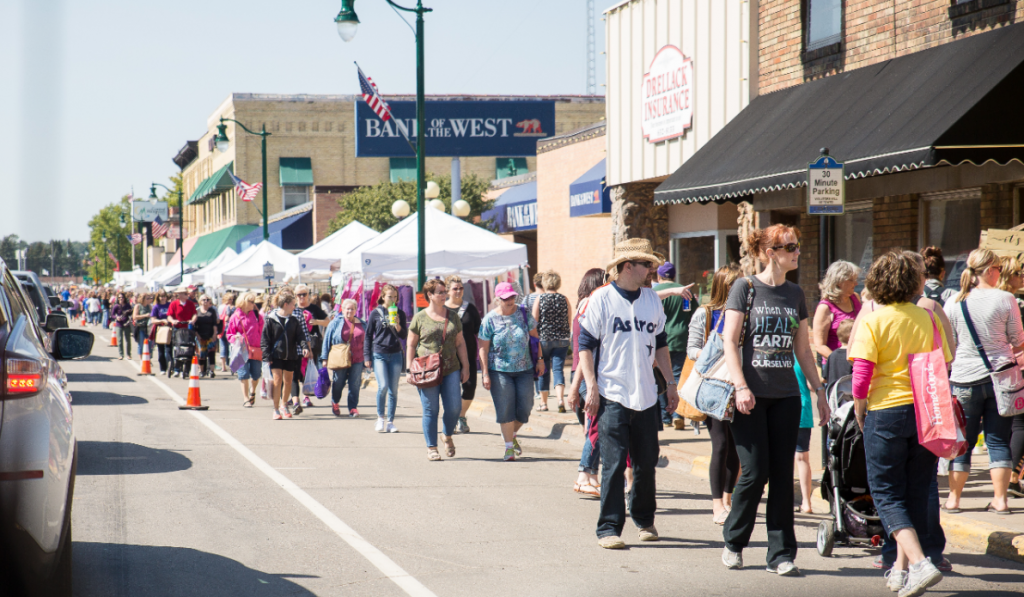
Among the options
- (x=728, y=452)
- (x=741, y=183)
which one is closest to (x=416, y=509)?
(x=728, y=452)

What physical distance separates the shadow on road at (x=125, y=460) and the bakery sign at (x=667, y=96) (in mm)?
9404

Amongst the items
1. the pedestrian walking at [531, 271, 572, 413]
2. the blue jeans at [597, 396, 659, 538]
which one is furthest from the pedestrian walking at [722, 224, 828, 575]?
the pedestrian walking at [531, 271, 572, 413]

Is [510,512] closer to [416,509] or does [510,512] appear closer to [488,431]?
[416,509]

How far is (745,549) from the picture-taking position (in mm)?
6703

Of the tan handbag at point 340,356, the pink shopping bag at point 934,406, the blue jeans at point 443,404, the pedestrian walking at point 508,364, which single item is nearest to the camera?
the pink shopping bag at point 934,406

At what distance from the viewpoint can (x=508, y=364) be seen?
1028 centimetres

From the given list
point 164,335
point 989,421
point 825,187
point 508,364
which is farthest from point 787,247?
point 164,335

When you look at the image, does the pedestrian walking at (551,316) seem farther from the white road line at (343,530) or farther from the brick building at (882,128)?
the white road line at (343,530)

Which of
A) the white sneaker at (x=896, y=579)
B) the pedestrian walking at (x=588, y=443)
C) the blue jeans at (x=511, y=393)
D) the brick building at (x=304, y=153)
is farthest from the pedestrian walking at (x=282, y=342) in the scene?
the brick building at (x=304, y=153)

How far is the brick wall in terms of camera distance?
11.2 meters

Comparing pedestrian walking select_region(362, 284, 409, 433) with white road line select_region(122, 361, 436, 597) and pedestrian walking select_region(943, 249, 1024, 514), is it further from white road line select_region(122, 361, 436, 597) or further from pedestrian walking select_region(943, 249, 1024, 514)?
pedestrian walking select_region(943, 249, 1024, 514)

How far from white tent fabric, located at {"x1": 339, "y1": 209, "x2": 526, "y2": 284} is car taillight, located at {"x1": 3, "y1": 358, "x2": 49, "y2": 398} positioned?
15396 millimetres

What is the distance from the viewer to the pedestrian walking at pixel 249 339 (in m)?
16.0

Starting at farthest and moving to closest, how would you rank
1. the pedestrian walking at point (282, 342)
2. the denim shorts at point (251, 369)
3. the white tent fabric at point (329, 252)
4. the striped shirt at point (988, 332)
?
1. the white tent fabric at point (329, 252)
2. the denim shorts at point (251, 369)
3. the pedestrian walking at point (282, 342)
4. the striped shirt at point (988, 332)
